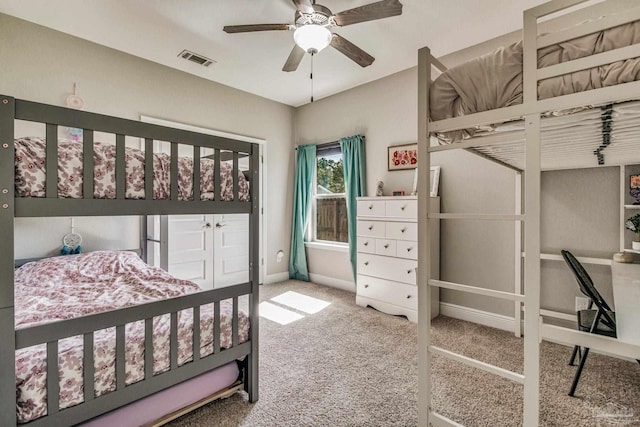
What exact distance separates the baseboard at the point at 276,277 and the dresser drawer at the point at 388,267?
1577 mm

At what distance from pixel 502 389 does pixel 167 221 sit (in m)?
3.44

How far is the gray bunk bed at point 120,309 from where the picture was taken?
3.43ft

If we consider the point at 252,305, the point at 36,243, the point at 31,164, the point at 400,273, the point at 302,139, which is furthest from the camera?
the point at 302,139

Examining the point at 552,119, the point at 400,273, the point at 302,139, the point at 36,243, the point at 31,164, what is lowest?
the point at 400,273

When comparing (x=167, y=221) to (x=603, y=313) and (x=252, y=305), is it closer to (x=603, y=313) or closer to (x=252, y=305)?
(x=252, y=305)

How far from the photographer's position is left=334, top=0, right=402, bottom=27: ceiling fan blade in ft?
6.26

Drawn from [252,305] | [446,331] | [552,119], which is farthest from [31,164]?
[446,331]

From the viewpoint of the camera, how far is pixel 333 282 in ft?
13.9

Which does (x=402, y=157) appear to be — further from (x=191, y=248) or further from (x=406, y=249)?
(x=191, y=248)

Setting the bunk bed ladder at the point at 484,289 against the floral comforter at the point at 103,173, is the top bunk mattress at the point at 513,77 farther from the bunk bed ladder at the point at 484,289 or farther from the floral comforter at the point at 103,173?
the floral comforter at the point at 103,173

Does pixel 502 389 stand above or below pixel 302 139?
below

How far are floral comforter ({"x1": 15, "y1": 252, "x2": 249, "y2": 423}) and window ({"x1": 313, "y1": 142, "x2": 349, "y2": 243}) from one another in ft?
7.99

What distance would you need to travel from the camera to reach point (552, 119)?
121 cm

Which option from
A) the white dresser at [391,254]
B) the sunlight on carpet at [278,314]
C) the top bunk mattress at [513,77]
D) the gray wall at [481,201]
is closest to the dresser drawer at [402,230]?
the white dresser at [391,254]
